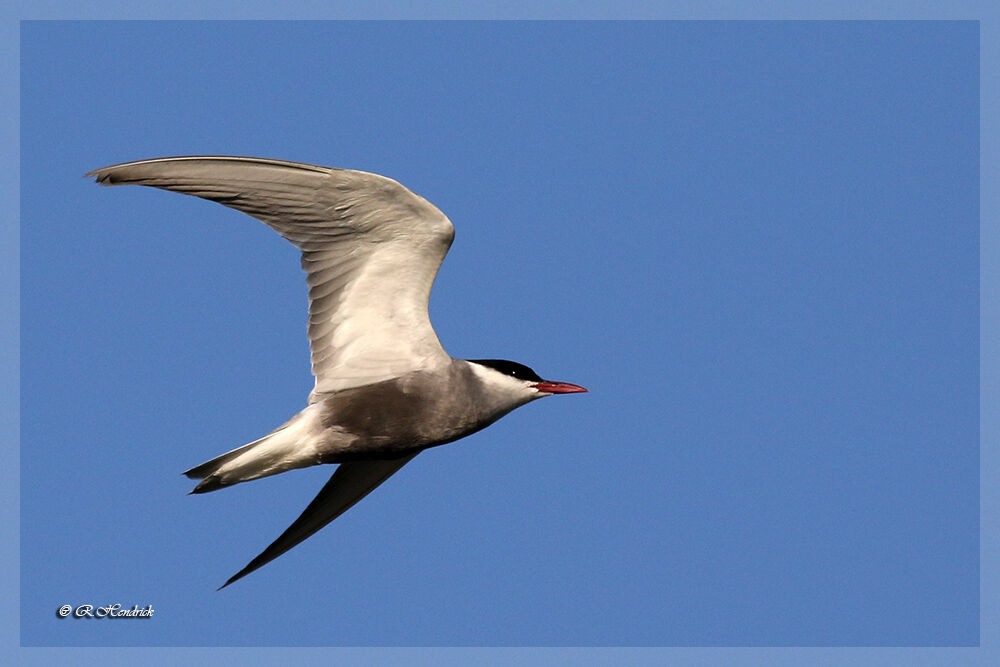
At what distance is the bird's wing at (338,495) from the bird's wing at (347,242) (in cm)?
128

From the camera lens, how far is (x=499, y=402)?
9.73 metres

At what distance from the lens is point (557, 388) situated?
9.95 m

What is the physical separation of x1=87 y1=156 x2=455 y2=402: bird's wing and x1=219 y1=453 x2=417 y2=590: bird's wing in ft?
4.19

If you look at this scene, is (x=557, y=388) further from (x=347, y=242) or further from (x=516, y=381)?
(x=347, y=242)

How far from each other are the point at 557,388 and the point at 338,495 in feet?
6.79

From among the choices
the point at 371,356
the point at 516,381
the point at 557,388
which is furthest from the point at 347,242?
the point at 557,388

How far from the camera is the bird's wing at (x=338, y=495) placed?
1076 cm

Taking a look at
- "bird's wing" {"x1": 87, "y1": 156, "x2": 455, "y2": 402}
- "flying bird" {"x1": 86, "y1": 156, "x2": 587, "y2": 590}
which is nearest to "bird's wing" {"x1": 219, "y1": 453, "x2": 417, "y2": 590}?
"flying bird" {"x1": 86, "y1": 156, "x2": 587, "y2": 590}

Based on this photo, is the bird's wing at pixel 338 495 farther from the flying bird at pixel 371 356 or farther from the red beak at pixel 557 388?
the red beak at pixel 557 388

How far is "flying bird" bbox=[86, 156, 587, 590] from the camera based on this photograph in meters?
9.30

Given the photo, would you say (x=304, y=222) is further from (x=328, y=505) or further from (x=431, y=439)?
(x=328, y=505)

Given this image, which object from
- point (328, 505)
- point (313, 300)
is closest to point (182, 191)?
point (313, 300)

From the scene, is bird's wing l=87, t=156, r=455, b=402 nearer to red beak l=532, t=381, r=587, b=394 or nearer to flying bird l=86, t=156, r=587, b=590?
flying bird l=86, t=156, r=587, b=590

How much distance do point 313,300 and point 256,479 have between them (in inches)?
51.5
